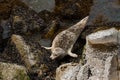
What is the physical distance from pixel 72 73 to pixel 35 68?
0.32 m

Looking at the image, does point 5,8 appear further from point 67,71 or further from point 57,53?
point 67,71

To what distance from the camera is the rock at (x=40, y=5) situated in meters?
4.99

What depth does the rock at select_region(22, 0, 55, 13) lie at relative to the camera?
4.99 meters

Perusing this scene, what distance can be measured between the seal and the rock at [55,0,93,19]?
4.2 inches

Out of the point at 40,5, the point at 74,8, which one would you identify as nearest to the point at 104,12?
the point at 74,8

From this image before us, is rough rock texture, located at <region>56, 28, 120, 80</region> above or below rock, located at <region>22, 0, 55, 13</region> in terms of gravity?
below

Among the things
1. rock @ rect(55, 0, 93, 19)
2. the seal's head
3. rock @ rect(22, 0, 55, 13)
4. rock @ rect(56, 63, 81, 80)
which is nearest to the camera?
rock @ rect(56, 63, 81, 80)

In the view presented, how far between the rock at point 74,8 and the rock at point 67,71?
608 mm

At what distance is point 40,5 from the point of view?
5039mm

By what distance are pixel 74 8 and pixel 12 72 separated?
3.13ft

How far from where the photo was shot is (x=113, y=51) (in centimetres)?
423

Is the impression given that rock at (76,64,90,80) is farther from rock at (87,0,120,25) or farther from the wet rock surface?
rock at (87,0,120,25)

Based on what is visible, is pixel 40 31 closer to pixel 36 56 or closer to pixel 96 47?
pixel 36 56

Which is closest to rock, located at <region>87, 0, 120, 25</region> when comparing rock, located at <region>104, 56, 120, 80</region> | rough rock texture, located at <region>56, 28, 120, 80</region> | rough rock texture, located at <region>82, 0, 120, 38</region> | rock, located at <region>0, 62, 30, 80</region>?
rough rock texture, located at <region>82, 0, 120, 38</region>
